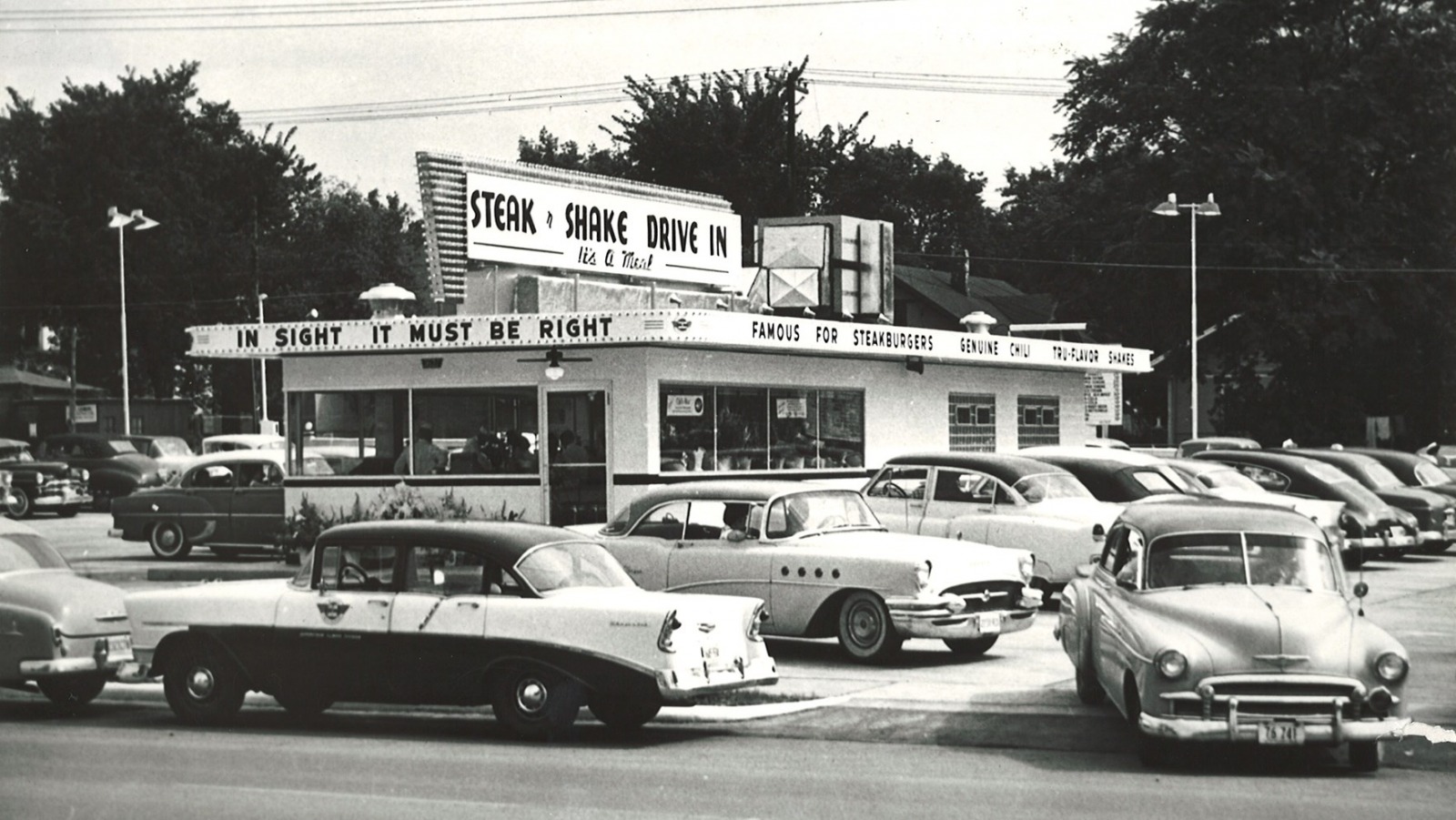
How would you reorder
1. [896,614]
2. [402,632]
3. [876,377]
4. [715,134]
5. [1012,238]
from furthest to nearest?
1. [1012,238]
2. [715,134]
3. [876,377]
4. [896,614]
5. [402,632]

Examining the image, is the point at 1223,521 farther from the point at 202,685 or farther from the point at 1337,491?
the point at 1337,491

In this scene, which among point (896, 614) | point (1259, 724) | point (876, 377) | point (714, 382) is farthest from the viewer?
point (876, 377)

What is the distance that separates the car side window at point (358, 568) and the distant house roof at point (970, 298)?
53.3m

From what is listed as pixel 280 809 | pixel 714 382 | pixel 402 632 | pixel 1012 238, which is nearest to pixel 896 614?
pixel 402 632

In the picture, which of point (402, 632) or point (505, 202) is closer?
point (402, 632)

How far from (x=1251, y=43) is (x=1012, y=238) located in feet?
83.1

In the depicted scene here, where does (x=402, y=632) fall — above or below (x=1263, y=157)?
below

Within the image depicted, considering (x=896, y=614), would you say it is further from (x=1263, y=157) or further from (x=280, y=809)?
(x=1263, y=157)

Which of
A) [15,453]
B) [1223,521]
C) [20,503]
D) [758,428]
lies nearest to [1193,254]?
[758,428]

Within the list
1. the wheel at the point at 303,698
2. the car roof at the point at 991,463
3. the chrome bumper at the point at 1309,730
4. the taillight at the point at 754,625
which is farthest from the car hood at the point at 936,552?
the chrome bumper at the point at 1309,730

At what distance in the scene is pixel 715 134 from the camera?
172 feet

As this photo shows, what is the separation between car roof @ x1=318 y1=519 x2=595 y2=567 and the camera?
1180 cm

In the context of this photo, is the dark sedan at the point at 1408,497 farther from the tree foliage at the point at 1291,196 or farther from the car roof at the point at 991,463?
the tree foliage at the point at 1291,196

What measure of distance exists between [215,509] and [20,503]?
15.6 metres
